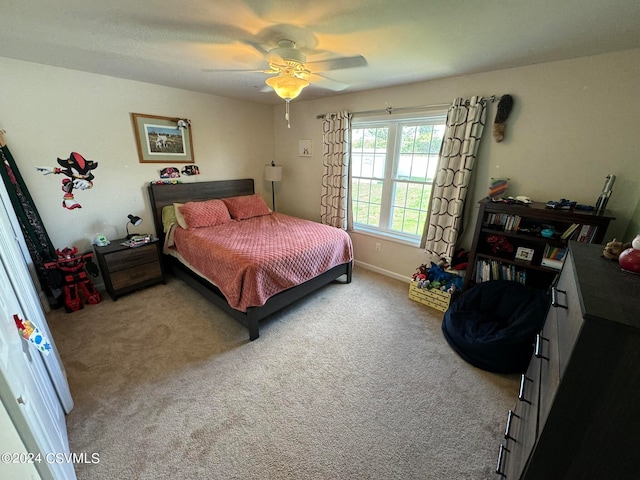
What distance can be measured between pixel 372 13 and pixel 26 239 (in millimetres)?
3378

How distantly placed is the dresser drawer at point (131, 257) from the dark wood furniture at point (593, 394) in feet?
11.0

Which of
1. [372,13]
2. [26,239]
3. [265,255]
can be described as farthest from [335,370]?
[26,239]

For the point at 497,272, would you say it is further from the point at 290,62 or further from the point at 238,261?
the point at 290,62

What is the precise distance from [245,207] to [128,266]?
1528 mm

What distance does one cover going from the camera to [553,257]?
80.6 inches

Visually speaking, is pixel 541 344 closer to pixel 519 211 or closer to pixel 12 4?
pixel 519 211

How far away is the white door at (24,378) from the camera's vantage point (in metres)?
0.73

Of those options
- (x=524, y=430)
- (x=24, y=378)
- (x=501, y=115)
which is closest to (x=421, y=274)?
(x=501, y=115)

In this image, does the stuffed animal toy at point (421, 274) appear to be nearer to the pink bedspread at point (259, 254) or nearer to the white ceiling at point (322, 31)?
the pink bedspread at point (259, 254)

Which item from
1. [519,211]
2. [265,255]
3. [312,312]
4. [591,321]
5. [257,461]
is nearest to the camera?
[591,321]

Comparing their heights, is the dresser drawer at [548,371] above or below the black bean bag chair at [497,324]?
above

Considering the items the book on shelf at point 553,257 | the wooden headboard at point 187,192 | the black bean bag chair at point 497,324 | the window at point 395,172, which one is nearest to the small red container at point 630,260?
the black bean bag chair at point 497,324

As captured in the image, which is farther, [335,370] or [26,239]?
[26,239]

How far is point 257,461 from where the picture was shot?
132 cm
